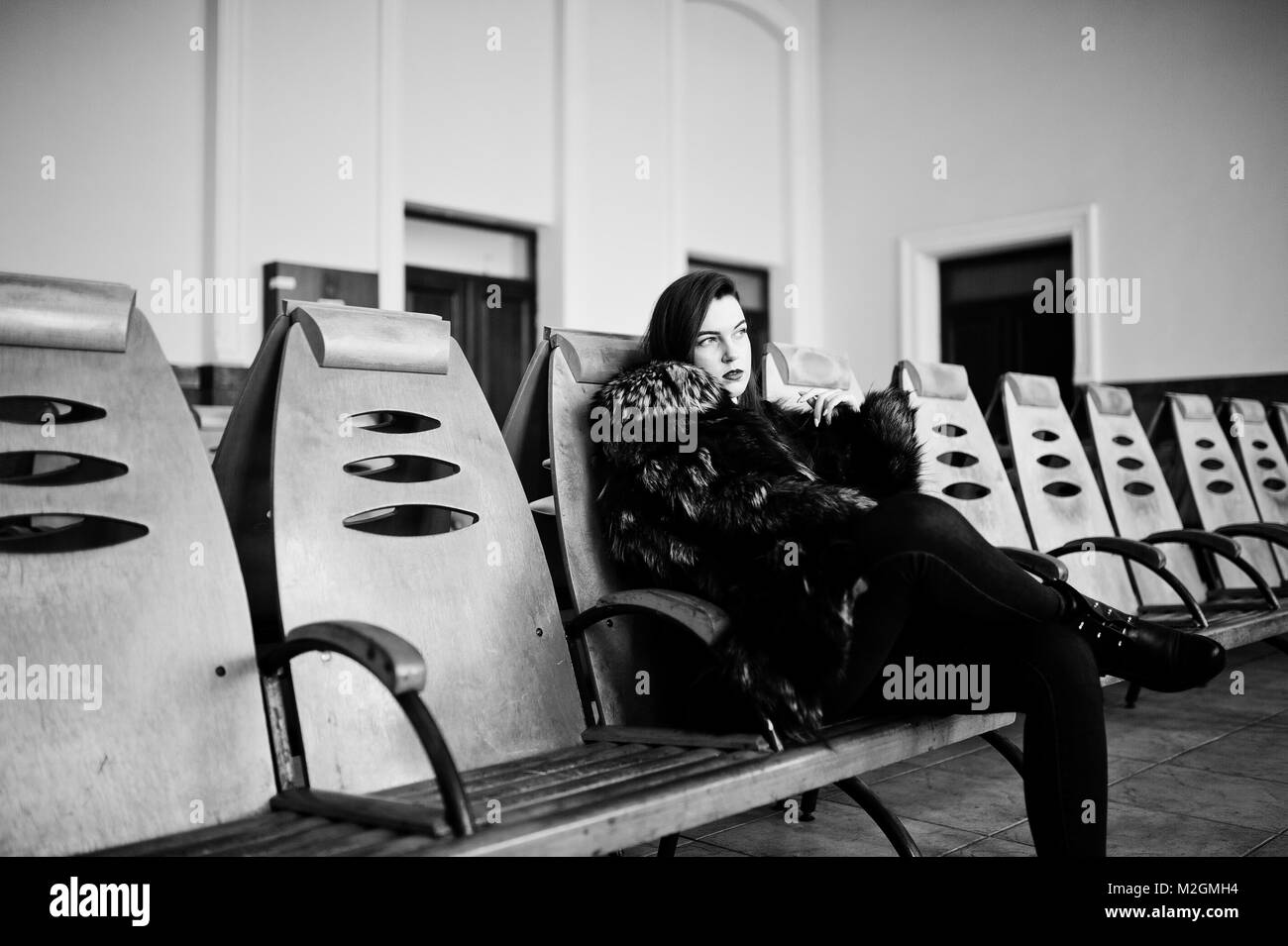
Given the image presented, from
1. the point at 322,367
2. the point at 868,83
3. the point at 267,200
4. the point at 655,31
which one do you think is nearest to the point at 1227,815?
the point at 322,367

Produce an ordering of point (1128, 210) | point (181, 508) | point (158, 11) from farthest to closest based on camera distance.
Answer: point (1128, 210), point (158, 11), point (181, 508)

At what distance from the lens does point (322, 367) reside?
1772 millimetres

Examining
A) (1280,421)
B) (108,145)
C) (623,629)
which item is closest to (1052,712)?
(623,629)

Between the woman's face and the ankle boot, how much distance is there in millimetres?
716

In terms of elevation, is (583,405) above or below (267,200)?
below

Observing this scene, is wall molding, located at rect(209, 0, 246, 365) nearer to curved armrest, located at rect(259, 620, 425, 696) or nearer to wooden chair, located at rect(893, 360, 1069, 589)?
wooden chair, located at rect(893, 360, 1069, 589)

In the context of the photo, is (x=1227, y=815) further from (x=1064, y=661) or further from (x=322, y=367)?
(x=322, y=367)

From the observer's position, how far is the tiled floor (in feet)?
7.50

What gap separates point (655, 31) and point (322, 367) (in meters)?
6.62

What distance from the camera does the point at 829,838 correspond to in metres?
2.38

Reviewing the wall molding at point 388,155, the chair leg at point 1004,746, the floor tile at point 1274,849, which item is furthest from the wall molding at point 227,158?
the floor tile at point 1274,849

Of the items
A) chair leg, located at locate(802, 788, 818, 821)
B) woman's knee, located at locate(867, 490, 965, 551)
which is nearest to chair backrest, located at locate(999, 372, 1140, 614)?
chair leg, located at locate(802, 788, 818, 821)
